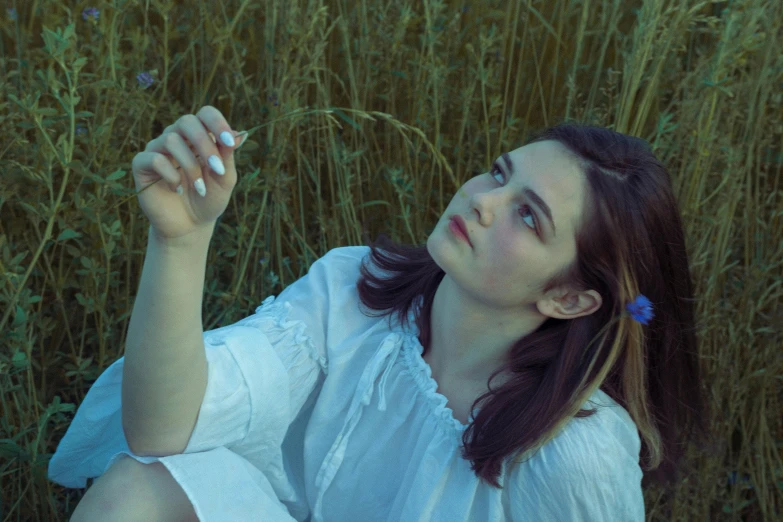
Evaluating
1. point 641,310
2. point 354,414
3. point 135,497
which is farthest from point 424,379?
point 135,497

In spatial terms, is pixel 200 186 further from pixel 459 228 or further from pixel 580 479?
pixel 580 479

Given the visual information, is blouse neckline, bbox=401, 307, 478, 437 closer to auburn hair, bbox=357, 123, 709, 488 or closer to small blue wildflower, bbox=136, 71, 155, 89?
auburn hair, bbox=357, 123, 709, 488

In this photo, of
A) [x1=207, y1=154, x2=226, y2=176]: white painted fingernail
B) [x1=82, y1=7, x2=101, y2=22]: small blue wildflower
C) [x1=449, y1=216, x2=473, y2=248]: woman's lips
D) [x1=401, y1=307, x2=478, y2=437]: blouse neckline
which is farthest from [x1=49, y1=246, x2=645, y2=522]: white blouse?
[x1=82, y1=7, x2=101, y2=22]: small blue wildflower

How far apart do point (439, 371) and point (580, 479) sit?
1.05ft

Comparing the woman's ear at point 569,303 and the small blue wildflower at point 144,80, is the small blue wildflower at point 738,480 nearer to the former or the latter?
the woman's ear at point 569,303

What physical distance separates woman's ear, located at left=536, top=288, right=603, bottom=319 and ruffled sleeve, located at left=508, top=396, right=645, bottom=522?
0.17 meters

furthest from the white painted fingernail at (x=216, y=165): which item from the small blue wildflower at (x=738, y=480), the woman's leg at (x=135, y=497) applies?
the small blue wildflower at (x=738, y=480)

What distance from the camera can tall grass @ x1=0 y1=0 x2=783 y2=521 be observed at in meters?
1.75

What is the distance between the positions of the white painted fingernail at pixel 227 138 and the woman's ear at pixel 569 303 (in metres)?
0.61

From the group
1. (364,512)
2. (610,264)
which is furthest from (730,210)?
(364,512)

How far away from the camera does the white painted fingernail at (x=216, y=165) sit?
1132mm

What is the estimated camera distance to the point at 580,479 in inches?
54.6

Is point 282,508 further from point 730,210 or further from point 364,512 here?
point 730,210

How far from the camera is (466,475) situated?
4.91 ft
